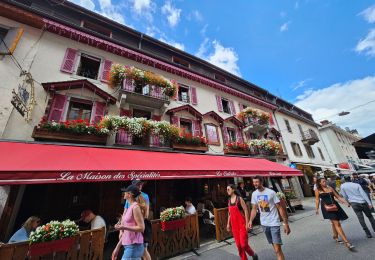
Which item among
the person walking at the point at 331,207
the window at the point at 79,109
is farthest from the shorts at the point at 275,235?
the window at the point at 79,109

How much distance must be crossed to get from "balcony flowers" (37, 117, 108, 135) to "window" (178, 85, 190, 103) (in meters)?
6.74

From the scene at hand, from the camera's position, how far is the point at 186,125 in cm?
1300

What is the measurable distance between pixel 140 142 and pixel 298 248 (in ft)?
26.6

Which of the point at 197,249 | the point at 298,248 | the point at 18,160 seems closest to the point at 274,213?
the point at 298,248

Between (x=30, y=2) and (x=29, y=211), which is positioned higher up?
(x=30, y=2)

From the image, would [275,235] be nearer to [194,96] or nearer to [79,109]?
[79,109]

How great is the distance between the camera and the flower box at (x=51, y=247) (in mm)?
3768

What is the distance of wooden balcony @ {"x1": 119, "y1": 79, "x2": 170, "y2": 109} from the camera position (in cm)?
1006

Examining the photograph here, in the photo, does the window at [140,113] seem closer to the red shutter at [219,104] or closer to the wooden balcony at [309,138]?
the red shutter at [219,104]

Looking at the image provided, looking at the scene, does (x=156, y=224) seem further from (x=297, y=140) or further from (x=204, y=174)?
(x=297, y=140)

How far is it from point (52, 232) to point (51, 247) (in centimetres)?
30

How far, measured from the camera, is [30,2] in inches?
404

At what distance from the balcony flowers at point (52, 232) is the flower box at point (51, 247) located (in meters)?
0.07

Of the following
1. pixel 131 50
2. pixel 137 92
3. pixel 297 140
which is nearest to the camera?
pixel 137 92
